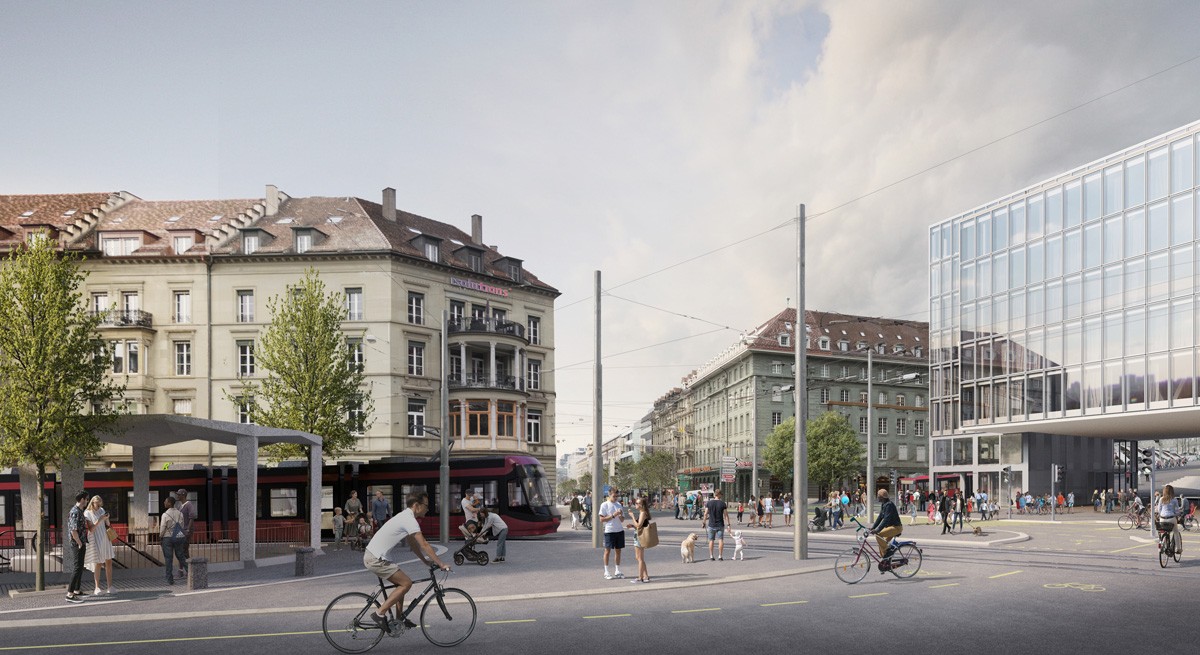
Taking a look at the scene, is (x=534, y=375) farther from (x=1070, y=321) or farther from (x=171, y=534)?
(x=171, y=534)

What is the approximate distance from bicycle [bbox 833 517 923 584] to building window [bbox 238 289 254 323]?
41.9m

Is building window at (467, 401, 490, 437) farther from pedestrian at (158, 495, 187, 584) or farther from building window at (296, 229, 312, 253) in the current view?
pedestrian at (158, 495, 187, 584)

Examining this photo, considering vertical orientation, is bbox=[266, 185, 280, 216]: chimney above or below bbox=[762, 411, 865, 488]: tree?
above

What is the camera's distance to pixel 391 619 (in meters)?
10.8

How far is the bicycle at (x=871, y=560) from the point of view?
17.5 meters

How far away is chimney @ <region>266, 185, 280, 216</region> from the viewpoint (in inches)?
2242

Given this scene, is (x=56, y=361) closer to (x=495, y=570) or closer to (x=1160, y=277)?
(x=495, y=570)

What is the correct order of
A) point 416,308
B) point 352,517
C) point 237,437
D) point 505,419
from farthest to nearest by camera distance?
1. point 505,419
2. point 416,308
3. point 352,517
4. point 237,437

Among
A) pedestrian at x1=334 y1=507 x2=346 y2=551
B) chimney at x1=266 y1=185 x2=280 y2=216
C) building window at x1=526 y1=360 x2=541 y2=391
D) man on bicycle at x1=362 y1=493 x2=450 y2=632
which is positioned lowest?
pedestrian at x1=334 y1=507 x2=346 y2=551

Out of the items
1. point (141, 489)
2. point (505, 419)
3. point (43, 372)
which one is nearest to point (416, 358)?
point (505, 419)

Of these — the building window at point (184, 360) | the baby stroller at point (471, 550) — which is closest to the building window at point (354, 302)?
the building window at point (184, 360)

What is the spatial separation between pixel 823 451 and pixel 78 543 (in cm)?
6717

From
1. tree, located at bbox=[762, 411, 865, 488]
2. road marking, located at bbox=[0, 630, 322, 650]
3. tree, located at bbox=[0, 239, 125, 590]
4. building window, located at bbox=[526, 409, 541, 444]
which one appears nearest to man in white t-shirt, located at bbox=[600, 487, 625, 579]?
road marking, located at bbox=[0, 630, 322, 650]

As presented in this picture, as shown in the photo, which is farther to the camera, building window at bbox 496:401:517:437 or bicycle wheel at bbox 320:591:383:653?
building window at bbox 496:401:517:437
